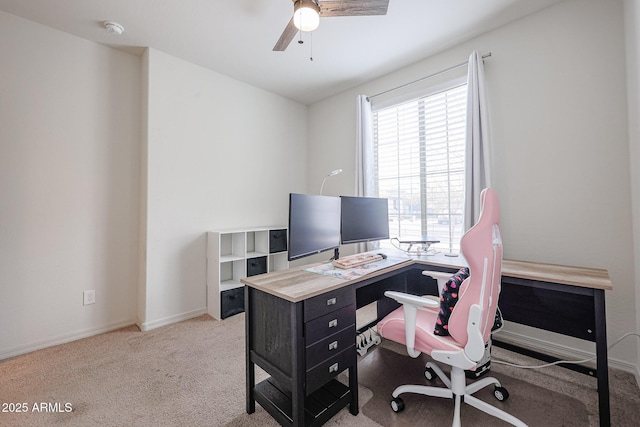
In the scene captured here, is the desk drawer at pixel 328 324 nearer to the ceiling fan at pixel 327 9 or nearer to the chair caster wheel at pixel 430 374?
the chair caster wheel at pixel 430 374

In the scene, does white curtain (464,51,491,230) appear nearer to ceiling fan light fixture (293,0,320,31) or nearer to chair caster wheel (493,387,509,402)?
chair caster wheel (493,387,509,402)

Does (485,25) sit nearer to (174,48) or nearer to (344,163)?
(344,163)

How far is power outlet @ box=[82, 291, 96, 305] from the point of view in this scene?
2.42m

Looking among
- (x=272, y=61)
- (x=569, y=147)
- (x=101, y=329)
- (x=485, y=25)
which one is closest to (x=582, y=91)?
(x=569, y=147)

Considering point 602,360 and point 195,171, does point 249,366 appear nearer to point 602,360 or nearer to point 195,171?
point 602,360

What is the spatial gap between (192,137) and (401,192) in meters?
2.42

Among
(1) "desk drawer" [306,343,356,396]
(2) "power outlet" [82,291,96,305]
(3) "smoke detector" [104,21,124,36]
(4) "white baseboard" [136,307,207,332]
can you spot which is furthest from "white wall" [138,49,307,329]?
(1) "desk drawer" [306,343,356,396]

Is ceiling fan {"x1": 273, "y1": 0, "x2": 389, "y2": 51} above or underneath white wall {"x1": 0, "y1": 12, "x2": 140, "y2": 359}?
above

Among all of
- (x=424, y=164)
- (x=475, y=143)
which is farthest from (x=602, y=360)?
(x=424, y=164)

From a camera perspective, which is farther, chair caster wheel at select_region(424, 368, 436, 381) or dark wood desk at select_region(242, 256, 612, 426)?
chair caster wheel at select_region(424, 368, 436, 381)

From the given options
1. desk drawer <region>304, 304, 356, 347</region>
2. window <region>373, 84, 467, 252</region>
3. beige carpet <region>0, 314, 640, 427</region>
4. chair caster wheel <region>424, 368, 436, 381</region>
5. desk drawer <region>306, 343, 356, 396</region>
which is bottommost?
beige carpet <region>0, 314, 640, 427</region>

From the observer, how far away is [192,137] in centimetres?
289

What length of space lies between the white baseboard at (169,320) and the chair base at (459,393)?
225cm

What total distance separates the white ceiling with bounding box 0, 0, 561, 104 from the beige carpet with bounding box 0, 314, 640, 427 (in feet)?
8.96
